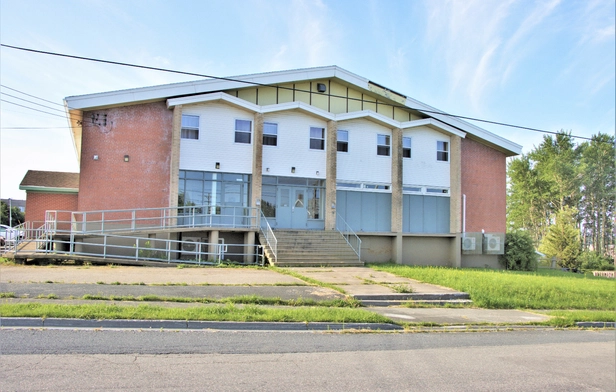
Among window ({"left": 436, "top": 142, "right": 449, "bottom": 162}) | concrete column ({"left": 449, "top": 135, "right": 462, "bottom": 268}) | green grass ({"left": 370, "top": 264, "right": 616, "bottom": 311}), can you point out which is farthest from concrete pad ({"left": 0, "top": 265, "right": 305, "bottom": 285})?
window ({"left": 436, "top": 142, "right": 449, "bottom": 162})

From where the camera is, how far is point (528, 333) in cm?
993

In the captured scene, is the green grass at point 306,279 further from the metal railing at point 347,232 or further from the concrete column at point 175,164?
the metal railing at point 347,232

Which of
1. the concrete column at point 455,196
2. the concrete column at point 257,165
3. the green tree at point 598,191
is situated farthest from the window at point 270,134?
the green tree at point 598,191

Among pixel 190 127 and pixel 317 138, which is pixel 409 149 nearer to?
pixel 317 138

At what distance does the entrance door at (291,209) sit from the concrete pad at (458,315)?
43.7 feet

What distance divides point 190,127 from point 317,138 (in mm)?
6710

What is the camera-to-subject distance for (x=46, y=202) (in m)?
23.0

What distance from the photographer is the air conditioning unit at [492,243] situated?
1102 inches

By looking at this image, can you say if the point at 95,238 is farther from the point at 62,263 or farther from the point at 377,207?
the point at 377,207

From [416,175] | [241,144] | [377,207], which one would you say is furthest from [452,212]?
[241,144]

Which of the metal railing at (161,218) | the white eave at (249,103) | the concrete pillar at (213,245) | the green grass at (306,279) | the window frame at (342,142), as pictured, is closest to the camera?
the green grass at (306,279)

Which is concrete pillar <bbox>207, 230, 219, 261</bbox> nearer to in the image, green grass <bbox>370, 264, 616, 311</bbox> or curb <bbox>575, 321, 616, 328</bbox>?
green grass <bbox>370, 264, 616, 311</bbox>

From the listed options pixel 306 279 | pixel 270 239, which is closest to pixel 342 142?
pixel 270 239

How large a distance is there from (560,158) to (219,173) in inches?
1905
